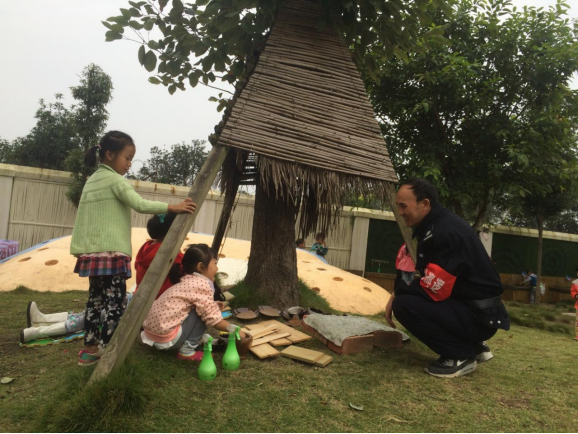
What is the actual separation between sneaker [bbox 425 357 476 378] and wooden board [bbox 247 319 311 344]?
106cm

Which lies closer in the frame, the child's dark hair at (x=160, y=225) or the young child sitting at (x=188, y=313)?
the young child sitting at (x=188, y=313)

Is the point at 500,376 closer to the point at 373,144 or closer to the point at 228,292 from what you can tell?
the point at 373,144

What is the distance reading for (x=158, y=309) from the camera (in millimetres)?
2857

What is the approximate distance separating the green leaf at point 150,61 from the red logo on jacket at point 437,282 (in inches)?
133

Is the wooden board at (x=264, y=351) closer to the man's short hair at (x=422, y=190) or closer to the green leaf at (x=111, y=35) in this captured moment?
the man's short hair at (x=422, y=190)

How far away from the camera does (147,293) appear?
2549 mm

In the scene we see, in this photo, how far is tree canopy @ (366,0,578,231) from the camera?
721 cm

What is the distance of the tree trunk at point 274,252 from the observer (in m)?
4.42

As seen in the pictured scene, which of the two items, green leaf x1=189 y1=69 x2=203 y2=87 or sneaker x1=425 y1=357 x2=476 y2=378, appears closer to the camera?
sneaker x1=425 y1=357 x2=476 y2=378

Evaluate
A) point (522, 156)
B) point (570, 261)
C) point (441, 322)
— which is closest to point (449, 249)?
A: point (441, 322)

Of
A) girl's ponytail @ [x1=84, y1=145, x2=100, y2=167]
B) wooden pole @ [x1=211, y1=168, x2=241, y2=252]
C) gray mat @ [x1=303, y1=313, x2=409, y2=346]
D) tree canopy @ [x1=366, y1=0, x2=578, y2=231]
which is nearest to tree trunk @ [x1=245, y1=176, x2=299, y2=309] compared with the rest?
wooden pole @ [x1=211, y1=168, x2=241, y2=252]

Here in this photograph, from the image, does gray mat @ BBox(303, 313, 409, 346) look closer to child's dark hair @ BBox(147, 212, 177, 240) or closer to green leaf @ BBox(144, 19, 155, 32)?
child's dark hair @ BBox(147, 212, 177, 240)

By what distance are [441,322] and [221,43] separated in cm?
354

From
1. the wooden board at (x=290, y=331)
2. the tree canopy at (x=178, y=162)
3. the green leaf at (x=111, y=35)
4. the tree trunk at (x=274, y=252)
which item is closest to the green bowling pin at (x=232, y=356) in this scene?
the wooden board at (x=290, y=331)
